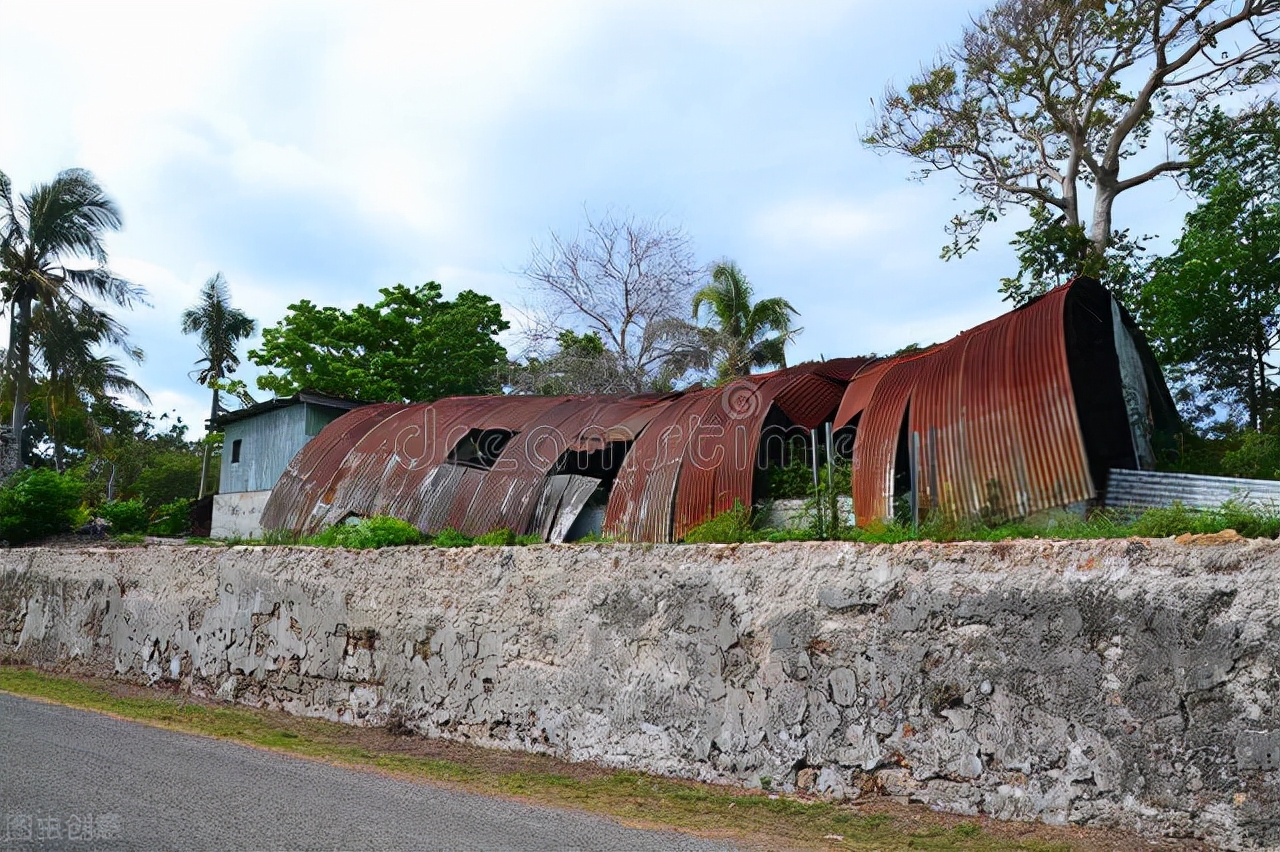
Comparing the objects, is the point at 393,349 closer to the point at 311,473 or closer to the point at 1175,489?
the point at 311,473

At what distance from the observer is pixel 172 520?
2097cm

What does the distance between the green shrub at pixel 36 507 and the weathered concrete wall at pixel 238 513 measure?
4.30 meters

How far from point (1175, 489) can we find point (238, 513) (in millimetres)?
19529

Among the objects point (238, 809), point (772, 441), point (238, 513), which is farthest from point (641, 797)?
point (238, 513)

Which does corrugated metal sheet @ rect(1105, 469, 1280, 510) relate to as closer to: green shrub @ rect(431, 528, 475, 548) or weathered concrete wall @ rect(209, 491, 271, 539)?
green shrub @ rect(431, 528, 475, 548)

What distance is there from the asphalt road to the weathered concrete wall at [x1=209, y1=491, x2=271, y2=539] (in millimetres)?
13991

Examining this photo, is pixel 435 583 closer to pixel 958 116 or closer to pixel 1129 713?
pixel 1129 713

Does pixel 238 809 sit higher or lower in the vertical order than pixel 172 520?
lower

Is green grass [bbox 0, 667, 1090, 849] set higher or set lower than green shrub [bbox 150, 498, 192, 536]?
lower

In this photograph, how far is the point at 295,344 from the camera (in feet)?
91.7

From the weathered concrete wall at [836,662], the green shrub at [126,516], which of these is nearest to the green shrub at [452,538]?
the weathered concrete wall at [836,662]

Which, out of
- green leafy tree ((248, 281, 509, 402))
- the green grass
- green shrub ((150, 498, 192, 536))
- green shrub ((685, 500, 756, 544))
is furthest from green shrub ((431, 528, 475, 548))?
green leafy tree ((248, 281, 509, 402))

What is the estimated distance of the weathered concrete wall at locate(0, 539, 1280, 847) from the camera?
5.14 metres

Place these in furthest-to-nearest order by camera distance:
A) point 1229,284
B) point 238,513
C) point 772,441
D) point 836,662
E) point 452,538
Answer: point 238,513, point 1229,284, point 772,441, point 452,538, point 836,662
